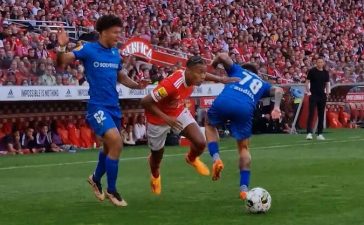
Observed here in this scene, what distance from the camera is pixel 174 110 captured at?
12.1 metres

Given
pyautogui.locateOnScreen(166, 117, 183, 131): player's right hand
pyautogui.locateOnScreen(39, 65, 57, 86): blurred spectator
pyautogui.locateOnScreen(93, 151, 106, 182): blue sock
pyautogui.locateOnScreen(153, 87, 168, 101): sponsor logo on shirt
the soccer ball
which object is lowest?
pyautogui.locateOnScreen(39, 65, 57, 86): blurred spectator

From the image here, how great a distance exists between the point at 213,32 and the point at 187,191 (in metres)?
24.2

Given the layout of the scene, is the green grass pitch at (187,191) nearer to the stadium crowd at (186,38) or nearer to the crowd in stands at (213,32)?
the stadium crowd at (186,38)

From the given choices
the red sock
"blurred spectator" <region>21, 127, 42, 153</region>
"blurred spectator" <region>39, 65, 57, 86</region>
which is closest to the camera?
the red sock

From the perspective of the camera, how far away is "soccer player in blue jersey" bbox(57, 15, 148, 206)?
10938 mm

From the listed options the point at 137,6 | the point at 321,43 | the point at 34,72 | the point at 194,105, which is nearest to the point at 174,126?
the point at 34,72

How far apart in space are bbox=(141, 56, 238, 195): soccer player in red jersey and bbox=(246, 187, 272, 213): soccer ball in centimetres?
184

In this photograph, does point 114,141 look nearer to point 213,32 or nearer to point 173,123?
point 173,123

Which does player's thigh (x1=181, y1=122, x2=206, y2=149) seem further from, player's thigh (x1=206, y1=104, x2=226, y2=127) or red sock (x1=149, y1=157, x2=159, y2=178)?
red sock (x1=149, y1=157, x2=159, y2=178)

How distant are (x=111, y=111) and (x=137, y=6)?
2344cm

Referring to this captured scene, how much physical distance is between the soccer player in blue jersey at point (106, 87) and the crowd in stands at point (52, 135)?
37.2 feet

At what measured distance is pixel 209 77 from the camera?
40.6 feet

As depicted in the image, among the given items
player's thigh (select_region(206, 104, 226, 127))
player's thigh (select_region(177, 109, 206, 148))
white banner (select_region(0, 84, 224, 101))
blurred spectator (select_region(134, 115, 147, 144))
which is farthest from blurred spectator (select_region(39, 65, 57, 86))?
player's thigh (select_region(206, 104, 226, 127))

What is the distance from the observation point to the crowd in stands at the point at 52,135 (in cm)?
2247
